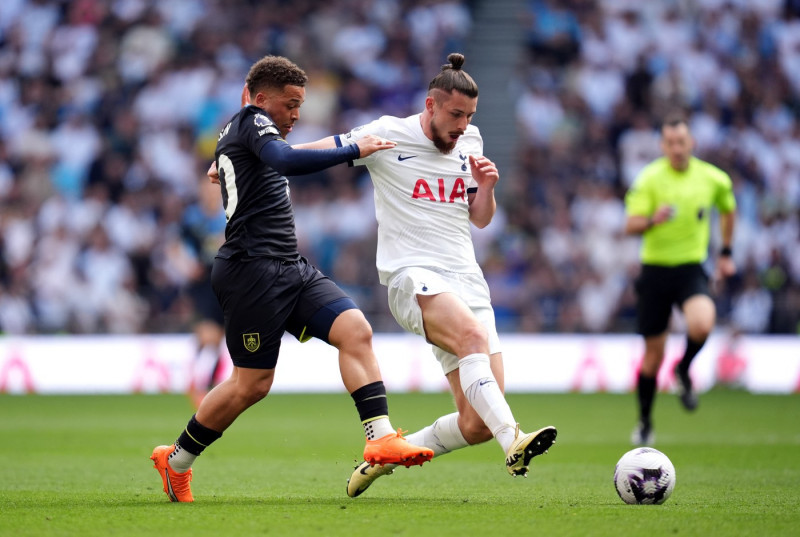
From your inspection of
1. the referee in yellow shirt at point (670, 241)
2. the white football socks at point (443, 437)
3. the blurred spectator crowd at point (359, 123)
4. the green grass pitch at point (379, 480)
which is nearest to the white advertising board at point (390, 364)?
the blurred spectator crowd at point (359, 123)

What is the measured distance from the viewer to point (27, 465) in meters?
9.22

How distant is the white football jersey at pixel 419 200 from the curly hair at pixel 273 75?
23.1 inches

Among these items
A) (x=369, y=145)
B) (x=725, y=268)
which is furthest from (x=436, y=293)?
(x=725, y=268)

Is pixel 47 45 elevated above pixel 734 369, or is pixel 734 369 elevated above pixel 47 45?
pixel 47 45

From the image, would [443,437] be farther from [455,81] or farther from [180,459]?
[455,81]

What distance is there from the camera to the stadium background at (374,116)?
63.3 ft

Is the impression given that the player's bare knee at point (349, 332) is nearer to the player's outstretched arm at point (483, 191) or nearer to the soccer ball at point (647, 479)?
the player's outstretched arm at point (483, 191)

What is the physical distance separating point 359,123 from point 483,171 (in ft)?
50.5

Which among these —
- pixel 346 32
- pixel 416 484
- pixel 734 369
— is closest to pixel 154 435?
pixel 416 484

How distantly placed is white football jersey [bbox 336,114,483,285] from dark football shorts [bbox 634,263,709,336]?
411 centimetres

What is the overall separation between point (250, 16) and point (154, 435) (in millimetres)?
13479

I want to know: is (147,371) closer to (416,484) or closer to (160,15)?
(160,15)

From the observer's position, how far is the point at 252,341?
6672 millimetres

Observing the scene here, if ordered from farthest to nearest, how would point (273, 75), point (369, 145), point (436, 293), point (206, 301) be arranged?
point (206, 301) < point (436, 293) < point (273, 75) < point (369, 145)
